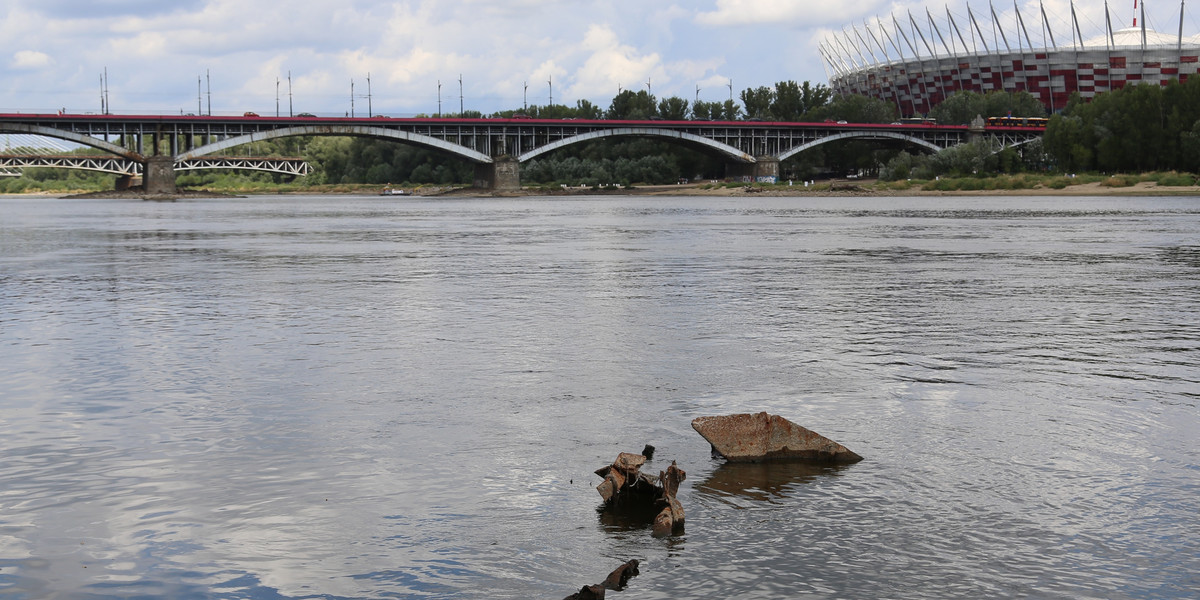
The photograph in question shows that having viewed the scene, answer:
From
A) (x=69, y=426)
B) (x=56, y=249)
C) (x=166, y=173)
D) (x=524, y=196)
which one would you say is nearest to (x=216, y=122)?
(x=166, y=173)

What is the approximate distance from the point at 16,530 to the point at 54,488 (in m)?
1.20

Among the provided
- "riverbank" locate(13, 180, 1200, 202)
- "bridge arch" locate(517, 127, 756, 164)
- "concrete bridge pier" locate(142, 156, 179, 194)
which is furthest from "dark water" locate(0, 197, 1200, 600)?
"bridge arch" locate(517, 127, 756, 164)

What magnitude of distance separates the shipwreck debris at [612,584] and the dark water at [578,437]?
101 mm

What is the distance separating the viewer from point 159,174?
148250mm

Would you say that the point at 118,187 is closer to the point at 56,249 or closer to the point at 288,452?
the point at 56,249

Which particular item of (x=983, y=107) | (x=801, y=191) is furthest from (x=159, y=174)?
(x=983, y=107)

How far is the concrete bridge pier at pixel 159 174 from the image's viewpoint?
14600 cm

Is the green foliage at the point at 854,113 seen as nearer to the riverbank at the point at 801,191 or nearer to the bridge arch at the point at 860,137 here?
the bridge arch at the point at 860,137

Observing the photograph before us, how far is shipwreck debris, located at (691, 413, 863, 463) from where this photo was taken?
1110 cm

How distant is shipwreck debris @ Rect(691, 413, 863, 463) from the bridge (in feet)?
447

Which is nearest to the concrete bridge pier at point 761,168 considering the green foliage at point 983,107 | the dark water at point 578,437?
the green foliage at point 983,107

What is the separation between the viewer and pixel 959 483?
10.3 meters

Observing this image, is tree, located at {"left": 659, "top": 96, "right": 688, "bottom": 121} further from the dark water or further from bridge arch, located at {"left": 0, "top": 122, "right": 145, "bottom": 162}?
the dark water

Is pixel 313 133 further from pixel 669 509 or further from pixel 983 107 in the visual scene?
pixel 669 509
